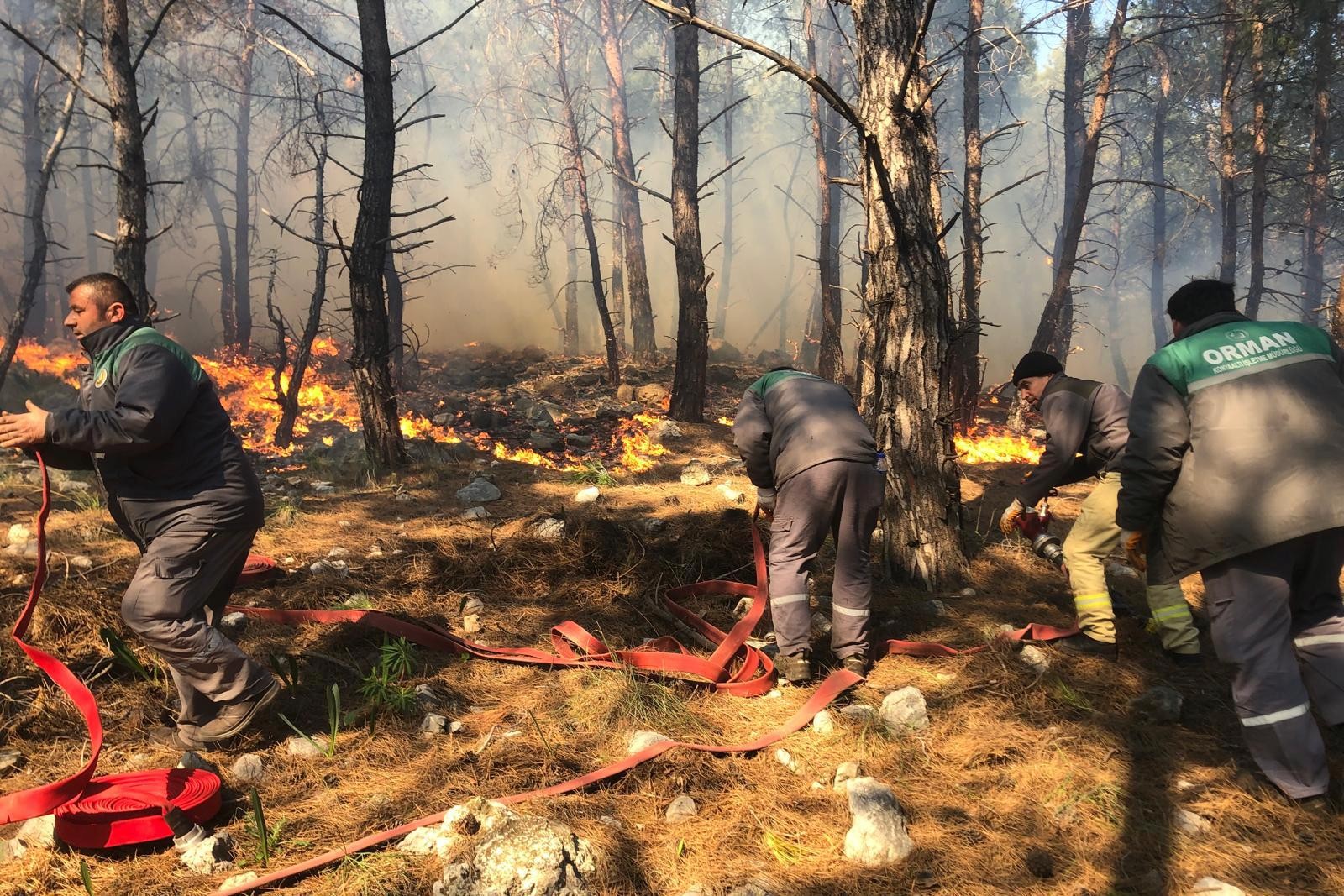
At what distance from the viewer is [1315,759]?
274cm

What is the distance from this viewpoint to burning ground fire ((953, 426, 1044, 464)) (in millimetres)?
8867

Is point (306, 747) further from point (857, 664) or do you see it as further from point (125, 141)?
point (125, 141)

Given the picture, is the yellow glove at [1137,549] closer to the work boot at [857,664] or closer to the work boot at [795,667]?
the work boot at [857,664]

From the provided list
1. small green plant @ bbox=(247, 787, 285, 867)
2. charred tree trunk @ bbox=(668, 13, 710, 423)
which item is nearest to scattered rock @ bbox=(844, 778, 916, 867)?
small green plant @ bbox=(247, 787, 285, 867)

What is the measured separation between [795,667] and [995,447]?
22.1ft

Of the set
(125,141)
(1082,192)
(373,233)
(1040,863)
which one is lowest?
(1040,863)

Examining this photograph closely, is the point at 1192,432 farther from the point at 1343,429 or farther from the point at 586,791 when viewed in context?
the point at 586,791

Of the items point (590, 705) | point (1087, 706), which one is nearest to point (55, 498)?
point (590, 705)

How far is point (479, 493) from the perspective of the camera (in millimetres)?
7133

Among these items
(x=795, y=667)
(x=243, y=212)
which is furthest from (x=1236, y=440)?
(x=243, y=212)

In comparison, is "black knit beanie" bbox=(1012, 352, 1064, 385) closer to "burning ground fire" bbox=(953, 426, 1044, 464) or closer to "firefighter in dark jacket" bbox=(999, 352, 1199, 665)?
"firefighter in dark jacket" bbox=(999, 352, 1199, 665)

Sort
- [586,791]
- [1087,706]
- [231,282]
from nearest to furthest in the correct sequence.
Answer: [586,791]
[1087,706]
[231,282]

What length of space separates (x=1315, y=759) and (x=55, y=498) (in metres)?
8.12

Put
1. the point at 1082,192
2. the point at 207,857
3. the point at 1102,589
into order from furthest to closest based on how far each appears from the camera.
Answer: the point at 1082,192
the point at 1102,589
the point at 207,857
